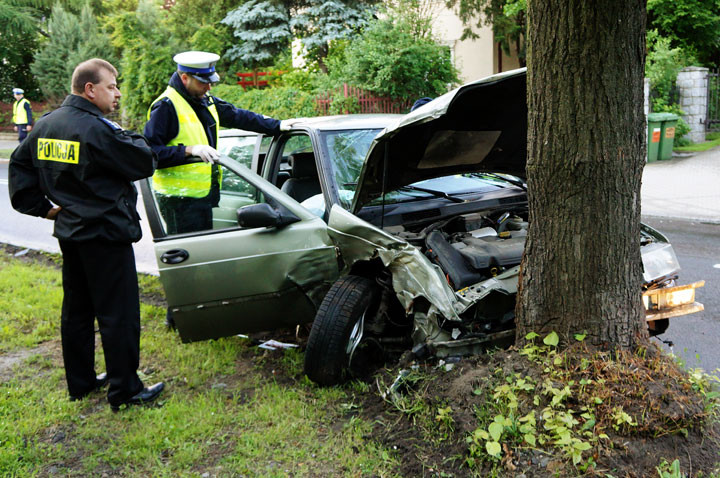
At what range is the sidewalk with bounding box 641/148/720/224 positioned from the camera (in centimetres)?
903

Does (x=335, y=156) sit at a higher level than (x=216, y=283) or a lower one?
higher

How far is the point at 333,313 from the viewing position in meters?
3.53

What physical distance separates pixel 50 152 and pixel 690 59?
1666 centimetres

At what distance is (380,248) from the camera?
3531 millimetres

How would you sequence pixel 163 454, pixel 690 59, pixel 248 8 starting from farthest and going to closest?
1. pixel 248 8
2. pixel 690 59
3. pixel 163 454

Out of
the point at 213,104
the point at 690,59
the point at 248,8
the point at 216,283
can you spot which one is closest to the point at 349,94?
the point at 248,8

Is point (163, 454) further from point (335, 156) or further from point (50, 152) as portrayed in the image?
point (335, 156)

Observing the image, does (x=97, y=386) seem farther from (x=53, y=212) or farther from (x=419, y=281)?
(x=419, y=281)

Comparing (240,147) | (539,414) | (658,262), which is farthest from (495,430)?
(240,147)

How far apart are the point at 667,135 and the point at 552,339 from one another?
1210 centimetres

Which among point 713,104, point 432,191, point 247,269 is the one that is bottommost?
point 247,269

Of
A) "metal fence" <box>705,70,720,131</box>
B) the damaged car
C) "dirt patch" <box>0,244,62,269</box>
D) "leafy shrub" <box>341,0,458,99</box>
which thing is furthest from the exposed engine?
"metal fence" <box>705,70,720,131</box>

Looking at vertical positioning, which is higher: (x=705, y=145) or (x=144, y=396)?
(x=705, y=145)

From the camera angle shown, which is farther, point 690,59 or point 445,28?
point 445,28
